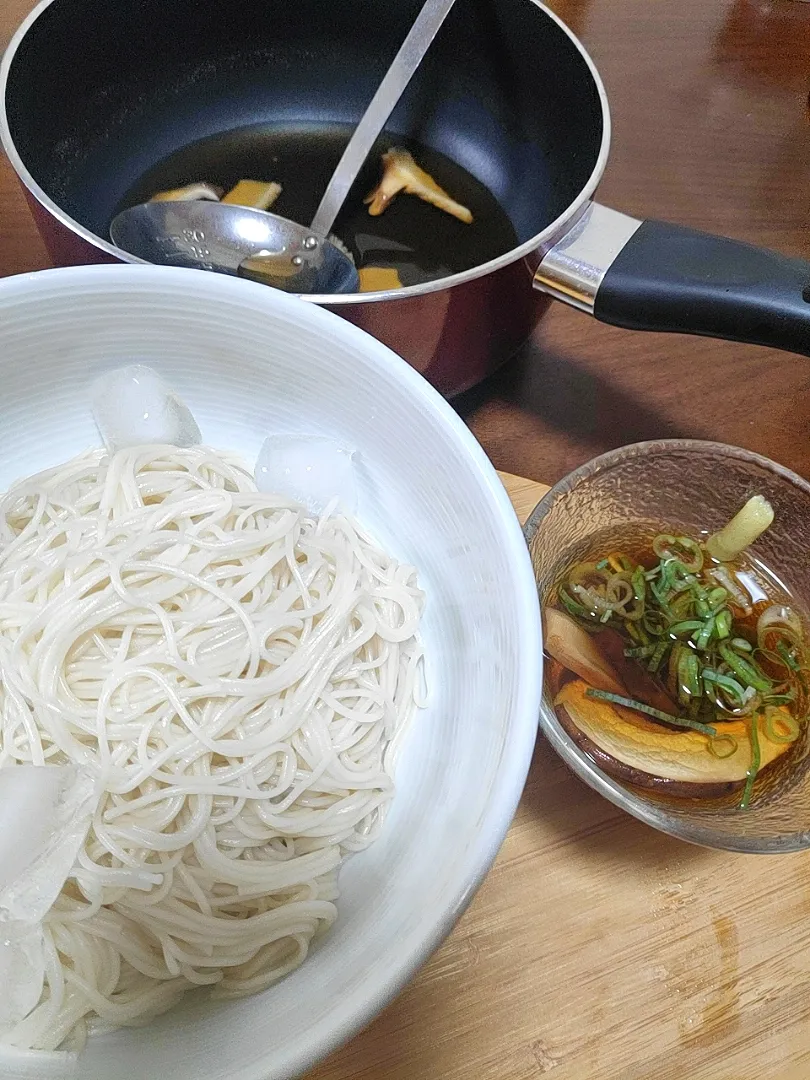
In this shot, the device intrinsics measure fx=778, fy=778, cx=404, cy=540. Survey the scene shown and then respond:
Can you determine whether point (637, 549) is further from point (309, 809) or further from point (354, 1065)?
point (354, 1065)

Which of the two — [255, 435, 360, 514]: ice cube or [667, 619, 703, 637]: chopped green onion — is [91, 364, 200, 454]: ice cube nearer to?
[255, 435, 360, 514]: ice cube

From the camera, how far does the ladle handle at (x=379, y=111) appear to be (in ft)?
3.63

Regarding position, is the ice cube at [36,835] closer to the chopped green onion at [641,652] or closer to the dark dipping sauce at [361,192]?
the chopped green onion at [641,652]

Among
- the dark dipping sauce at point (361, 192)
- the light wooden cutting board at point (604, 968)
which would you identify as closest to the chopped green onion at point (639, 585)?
the light wooden cutting board at point (604, 968)

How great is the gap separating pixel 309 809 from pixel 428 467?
340 mm

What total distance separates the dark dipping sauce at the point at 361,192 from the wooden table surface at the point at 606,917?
7.0 inches

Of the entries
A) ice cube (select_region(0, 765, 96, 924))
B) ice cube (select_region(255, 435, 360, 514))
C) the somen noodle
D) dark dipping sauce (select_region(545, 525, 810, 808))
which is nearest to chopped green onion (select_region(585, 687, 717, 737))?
dark dipping sauce (select_region(545, 525, 810, 808))

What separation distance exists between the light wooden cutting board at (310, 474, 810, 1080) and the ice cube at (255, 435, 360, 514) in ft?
1.21

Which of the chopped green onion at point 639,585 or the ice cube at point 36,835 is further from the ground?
the ice cube at point 36,835

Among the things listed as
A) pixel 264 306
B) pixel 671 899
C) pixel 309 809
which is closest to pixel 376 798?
pixel 309 809

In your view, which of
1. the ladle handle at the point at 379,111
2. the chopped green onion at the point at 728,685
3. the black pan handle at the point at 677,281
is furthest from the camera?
the ladle handle at the point at 379,111

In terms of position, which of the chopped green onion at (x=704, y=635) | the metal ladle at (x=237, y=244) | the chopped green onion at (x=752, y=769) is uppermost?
the metal ladle at (x=237, y=244)

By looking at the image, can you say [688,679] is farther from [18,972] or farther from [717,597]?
[18,972]

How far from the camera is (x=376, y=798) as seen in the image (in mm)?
722
